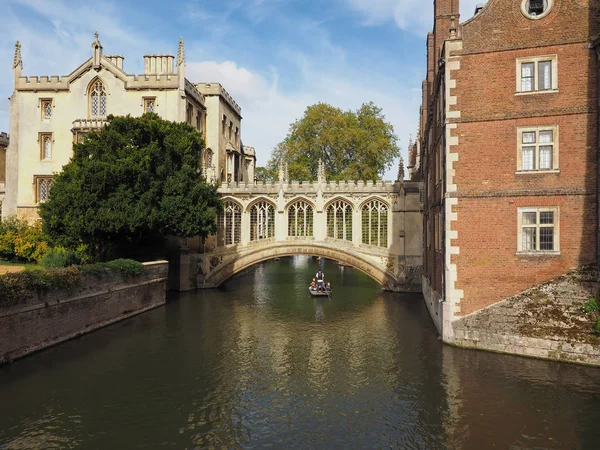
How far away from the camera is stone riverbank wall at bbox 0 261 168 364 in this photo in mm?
15195

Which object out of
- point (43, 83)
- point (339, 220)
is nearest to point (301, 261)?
point (339, 220)

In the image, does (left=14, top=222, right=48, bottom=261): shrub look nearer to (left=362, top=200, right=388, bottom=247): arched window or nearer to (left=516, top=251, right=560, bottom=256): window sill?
(left=362, top=200, right=388, bottom=247): arched window

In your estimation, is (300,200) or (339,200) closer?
(339,200)

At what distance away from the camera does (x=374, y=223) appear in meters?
33.2

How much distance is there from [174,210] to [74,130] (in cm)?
1318

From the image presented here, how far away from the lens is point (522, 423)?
10.6 metres

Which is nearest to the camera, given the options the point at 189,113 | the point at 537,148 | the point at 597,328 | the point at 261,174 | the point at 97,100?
the point at 597,328

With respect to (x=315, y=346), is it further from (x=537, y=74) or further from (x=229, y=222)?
(x=229, y=222)

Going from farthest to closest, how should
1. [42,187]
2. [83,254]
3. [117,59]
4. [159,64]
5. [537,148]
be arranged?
[117,59] → [159,64] → [42,187] → [83,254] → [537,148]

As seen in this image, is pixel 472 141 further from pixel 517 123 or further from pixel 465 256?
pixel 465 256

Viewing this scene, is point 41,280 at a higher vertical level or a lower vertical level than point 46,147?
lower

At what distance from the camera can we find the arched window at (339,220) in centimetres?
3312

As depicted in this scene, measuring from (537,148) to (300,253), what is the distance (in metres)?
19.6

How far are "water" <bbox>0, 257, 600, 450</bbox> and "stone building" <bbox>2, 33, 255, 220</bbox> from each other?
19086mm
